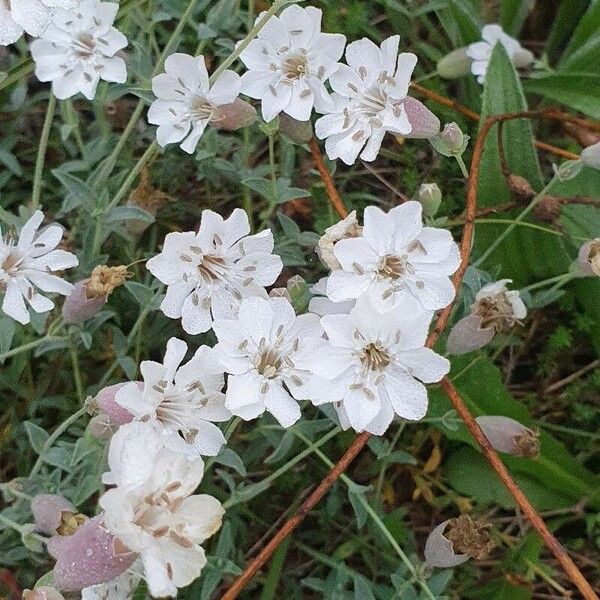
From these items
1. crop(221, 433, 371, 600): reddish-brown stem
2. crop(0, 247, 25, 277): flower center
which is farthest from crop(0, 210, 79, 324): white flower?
crop(221, 433, 371, 600): reddish-brown stem

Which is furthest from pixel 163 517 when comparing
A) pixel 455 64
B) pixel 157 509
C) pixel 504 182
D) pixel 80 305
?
pixel 455 64

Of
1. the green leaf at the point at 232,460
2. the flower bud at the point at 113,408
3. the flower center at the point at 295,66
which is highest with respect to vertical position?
the flower center at the point at 295,66

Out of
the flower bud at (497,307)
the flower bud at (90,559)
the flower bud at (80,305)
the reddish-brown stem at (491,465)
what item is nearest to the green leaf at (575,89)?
the reddish-brown stem at (491,465)

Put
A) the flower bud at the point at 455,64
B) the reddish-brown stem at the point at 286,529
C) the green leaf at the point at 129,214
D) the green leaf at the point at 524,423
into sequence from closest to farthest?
1. the reddish-brown stem at the point at 286,529
2. the green leaf at the point at 129,214
3. the green leaf at the point at 524,423
4. the flower bud at the point at 455,64

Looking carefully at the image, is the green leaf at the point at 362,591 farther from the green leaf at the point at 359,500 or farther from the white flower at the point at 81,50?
the white flower at the point at 81,50

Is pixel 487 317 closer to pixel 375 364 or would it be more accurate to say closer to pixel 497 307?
pixel 497 307
